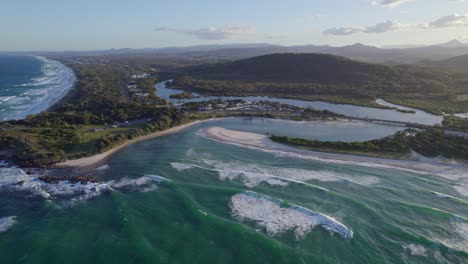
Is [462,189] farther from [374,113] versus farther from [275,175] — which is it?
[374,113]

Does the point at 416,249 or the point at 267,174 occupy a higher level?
the point at 267,174

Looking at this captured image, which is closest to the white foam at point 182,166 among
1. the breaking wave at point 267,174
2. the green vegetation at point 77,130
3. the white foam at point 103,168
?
the breaking wave at point 267,174

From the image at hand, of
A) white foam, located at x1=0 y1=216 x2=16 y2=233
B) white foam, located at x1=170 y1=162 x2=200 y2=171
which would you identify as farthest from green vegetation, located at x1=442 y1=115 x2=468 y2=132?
white foam, located at x1=0 y1=216 x2=16 y2=233

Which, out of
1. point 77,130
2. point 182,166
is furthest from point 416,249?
point 77,130

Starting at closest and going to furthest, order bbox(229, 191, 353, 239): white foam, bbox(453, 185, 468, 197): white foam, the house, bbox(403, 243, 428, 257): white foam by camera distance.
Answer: bbox(403, 243, 428, 257): white foam
bbox(229, 191, 353, 239): white foam
bbox(453, 185, 468, 197): white foam
the house

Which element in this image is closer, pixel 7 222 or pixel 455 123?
pixel 7 222

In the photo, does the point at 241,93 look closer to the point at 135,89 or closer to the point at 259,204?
the point at 135,89

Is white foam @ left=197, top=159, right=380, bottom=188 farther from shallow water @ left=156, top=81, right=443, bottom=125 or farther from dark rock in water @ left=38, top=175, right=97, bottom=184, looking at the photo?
shallow water @ left=156, top=81, right=443, bottom=125
